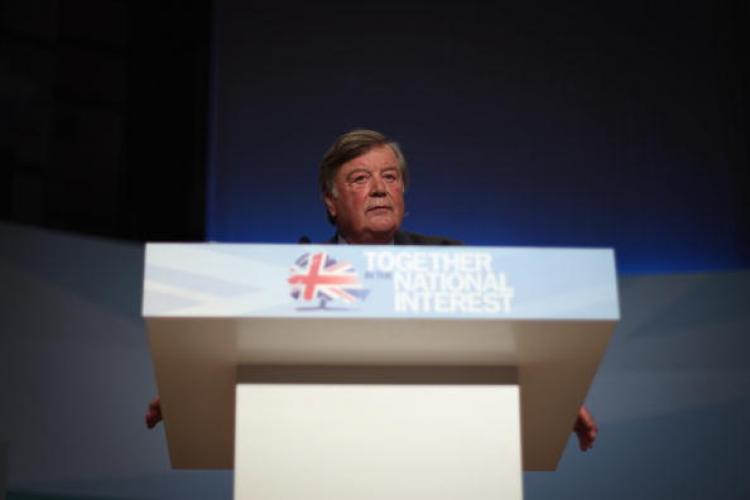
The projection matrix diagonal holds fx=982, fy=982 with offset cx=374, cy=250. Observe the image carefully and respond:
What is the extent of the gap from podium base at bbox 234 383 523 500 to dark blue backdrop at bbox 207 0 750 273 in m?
2.41

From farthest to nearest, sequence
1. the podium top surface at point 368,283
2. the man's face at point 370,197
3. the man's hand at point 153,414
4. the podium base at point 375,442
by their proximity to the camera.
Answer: the man's face at point 370,197, the man's hand at point 153,414, the podium base at point 375,442, the podium top surface at point 368,283

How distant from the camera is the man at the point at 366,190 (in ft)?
7.19

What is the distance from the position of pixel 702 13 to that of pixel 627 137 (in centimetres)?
58

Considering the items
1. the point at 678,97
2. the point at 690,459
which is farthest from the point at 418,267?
the point at 678,97

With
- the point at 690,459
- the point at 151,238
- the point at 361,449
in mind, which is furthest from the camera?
the point at 151,238

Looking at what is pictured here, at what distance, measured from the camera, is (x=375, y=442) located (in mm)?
1312

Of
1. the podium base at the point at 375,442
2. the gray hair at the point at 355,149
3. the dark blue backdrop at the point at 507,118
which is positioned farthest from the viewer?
the dark blue backdrop at the point at 507,118

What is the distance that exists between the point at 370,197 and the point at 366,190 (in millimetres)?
27

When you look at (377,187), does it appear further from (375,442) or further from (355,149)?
(375,442)

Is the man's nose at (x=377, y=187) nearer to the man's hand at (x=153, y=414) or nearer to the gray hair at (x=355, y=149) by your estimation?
the gray hair at (x=355, y=149)

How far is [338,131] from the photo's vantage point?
377 cm

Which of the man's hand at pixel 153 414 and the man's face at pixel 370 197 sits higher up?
the man's face at pixel 370 197

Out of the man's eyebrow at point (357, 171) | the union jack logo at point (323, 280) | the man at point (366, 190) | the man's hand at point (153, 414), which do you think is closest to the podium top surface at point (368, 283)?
the union jack logo at point (323, 280)

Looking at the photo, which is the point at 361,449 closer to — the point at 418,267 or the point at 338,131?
the point at 418,267
